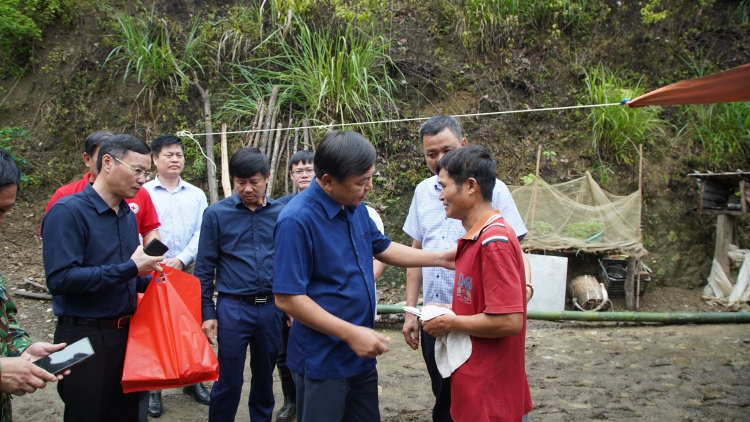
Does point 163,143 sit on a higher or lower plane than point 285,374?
higher

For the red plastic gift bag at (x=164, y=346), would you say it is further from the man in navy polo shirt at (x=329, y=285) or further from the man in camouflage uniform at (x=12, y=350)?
the man in navy polo shirt at (x=329, y=285)

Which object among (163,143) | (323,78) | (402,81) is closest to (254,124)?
(323,78)

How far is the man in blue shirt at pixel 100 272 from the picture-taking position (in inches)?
97.5

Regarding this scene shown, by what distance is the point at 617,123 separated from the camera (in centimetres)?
803

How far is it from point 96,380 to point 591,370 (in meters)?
4.28

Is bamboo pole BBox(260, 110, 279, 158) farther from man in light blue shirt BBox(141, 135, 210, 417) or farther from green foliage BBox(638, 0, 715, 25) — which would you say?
green foliage BBox(638, 0, 715, 25)

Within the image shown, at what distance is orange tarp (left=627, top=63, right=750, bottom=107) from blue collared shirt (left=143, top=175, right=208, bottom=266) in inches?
159

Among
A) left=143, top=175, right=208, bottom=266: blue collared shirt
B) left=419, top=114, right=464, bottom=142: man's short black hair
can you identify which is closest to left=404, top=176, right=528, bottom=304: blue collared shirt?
left=419, top=114, right=464, bottom=142: man's short black hair

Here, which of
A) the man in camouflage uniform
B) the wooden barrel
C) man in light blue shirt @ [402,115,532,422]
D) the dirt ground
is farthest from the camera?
the wooden barrel

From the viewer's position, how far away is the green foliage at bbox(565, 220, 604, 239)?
702 centimetres

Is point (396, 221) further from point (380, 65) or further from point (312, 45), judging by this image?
point (312, 45)

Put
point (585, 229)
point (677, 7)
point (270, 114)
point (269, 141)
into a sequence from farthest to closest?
point (677, 7) → point (270, 114) → point (269, 141) → point (585, 229)

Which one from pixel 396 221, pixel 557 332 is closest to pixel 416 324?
pixel 557 332

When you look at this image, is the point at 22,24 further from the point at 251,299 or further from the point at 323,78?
the point at 251,299
